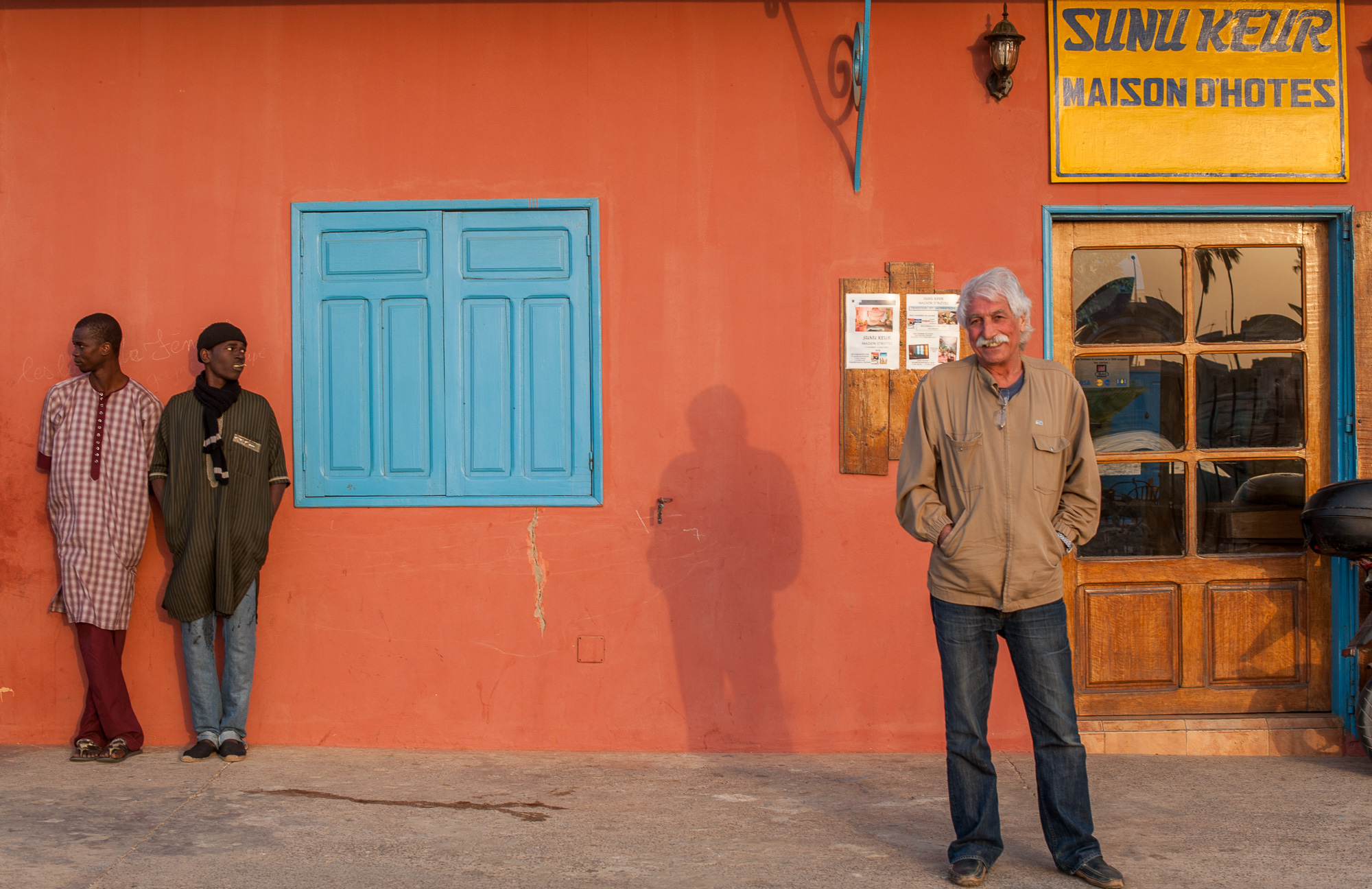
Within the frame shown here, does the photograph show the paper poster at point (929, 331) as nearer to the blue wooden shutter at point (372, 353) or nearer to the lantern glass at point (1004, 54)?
the lantern glass at point (1004, 54)

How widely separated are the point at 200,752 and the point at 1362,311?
5.62 metres

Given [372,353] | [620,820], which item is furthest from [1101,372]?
[372,353]

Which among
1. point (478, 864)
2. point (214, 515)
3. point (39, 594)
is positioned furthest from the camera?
point (39, 594)

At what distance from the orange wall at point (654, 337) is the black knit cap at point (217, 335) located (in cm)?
27

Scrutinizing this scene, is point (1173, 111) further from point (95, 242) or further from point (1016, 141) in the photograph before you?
point (95, 242)

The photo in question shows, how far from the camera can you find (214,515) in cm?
475

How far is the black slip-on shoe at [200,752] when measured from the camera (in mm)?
4754

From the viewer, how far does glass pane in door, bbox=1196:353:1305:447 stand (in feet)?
16.7

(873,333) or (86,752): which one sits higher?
(873,333)

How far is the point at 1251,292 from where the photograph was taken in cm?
509

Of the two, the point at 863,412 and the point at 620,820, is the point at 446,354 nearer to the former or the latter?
the point at 863,412

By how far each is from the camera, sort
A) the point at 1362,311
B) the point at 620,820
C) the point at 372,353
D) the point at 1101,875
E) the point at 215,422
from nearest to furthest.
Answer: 1. the point at 1101,875
2. the point at 620,820
3. the point at 215,422
4. the point at 1362,311
5. the point at 372,353

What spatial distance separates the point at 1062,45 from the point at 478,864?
4275 millimetres

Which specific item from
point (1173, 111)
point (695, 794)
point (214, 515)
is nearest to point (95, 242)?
point (214, 515)
